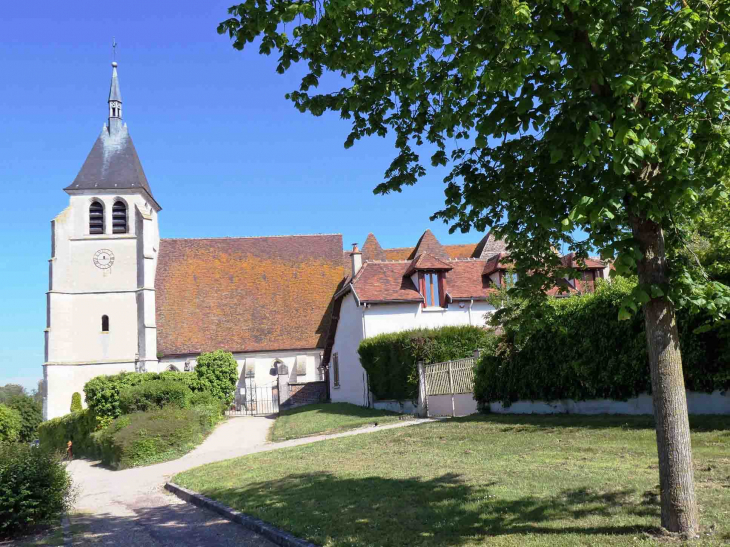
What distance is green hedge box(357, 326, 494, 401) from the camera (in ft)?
68.9

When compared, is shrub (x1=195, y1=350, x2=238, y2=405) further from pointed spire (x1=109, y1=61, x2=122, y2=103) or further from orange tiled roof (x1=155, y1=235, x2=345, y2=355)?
pointed spire (x1=109, y1=61, x2=122, y2=103)

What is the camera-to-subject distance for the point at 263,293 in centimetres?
4241

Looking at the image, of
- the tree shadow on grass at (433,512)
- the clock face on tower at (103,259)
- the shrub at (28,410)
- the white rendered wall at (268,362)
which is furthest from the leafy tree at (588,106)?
the shrub at (28,410)

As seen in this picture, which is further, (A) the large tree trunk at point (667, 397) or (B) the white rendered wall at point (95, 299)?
(B) the white rendered wall at point (95, 299)

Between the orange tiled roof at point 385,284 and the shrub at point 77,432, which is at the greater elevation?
the orange tiled roof at point 385,284

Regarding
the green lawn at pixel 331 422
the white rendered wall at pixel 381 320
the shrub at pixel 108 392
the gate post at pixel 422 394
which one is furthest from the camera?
the white rendered wall at pixel 381 320

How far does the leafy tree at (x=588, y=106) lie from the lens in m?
4.45

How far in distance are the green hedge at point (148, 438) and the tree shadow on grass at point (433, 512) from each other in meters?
9.28

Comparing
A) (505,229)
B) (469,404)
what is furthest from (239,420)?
(505,229)

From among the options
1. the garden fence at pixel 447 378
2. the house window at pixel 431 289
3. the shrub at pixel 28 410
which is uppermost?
the house window at pixel 431 289

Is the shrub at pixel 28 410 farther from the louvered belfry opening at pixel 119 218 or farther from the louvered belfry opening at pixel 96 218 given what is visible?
the louvered belfry opening at pixel 119 218

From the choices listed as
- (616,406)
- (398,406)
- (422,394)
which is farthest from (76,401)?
(616,406)

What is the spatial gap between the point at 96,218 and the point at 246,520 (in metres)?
37.7

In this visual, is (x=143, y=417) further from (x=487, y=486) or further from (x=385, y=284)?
(x=487, y=486)
